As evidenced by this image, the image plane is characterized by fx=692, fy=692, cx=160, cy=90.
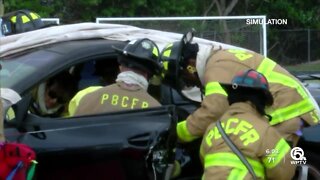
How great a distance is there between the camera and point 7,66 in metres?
4.67

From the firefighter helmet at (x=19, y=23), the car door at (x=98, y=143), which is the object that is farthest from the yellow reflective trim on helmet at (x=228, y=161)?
the firefighter helmet at (x=19, y=23)

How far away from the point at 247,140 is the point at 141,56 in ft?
3.60

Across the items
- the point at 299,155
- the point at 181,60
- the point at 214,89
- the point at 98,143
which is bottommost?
the point at 299,155

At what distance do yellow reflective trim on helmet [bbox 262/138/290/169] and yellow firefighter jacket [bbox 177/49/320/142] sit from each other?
0.50 m

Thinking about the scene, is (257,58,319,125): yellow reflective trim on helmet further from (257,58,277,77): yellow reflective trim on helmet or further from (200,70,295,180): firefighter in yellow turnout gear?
(200,70,295,180): firefighter in yellow turnout gear

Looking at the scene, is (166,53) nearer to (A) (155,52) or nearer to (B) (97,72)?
(A) (155,52)

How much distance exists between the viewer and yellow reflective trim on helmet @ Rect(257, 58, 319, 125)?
452cm

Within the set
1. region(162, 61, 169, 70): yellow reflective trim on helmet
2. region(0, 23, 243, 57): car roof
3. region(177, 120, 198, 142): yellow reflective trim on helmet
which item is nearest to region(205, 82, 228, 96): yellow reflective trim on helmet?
region(177, 120, 198, 142): yellow reflective trim on helmet

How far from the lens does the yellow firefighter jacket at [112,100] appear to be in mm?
4488

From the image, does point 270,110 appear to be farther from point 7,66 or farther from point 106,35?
point 7,66

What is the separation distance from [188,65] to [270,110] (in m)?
0.61

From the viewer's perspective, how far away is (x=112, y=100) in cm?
450

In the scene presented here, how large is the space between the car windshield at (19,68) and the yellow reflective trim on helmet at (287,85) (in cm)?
146

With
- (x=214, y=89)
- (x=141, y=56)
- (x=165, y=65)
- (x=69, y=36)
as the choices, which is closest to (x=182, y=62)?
(x=165, y=65)
